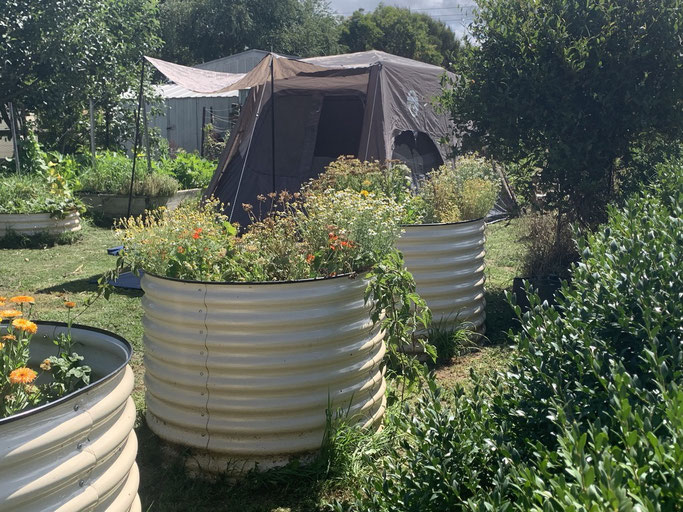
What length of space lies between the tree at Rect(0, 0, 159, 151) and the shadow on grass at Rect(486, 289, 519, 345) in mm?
10536

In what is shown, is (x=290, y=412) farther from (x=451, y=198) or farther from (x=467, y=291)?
(x=451, y=198)

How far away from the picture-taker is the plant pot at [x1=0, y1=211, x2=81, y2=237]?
36.1ft

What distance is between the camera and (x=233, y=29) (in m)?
49.9

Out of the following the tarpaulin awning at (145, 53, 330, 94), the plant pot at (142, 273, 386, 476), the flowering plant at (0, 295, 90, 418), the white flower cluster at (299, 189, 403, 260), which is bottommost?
the plant pot at (142, 273, 386, 476)

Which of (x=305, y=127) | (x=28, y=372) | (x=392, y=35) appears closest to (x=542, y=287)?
(x=305, y=127)

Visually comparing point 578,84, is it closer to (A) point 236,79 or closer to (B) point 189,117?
(A) point 236,79

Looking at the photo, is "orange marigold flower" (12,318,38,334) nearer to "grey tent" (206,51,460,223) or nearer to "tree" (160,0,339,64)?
"grey tent" (206,51,460,223)

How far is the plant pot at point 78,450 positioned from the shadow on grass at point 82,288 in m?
5.34

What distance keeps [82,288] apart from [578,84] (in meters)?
5.49

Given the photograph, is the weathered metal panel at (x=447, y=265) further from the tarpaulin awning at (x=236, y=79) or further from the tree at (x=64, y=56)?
the tree at (x=64, y=56)

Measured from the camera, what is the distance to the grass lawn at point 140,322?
12.2 feet

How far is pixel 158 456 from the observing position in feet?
13.4

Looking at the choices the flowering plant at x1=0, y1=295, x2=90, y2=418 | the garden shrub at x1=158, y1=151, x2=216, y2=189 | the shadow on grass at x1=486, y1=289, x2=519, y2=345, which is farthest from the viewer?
the garden shrub at x1=158, y1=151, x2=216, y2=189

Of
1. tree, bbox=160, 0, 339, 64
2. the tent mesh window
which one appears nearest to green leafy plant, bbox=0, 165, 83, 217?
the tent mesh window
